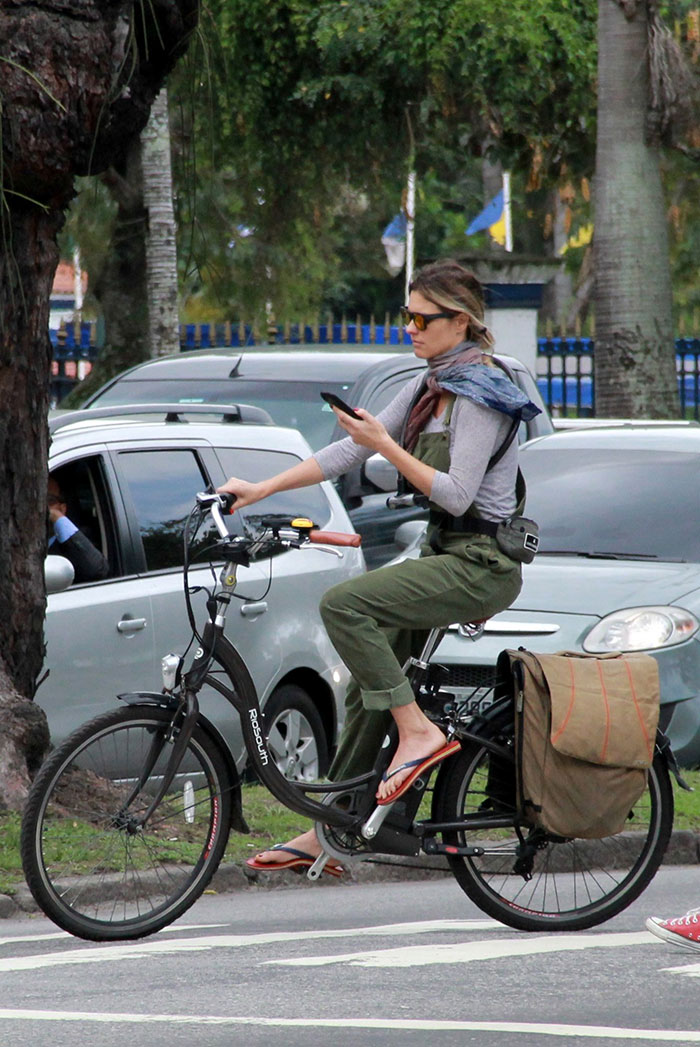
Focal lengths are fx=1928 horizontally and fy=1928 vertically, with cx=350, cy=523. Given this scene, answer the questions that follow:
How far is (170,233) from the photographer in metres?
19.9

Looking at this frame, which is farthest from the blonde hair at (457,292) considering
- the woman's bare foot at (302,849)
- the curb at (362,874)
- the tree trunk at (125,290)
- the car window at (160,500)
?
the tree trunk at (125,290)

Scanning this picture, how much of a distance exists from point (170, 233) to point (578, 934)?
15.0 m

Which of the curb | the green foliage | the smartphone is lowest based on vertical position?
the curb

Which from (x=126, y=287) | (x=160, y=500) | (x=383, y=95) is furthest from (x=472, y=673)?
(x=383, y=95)

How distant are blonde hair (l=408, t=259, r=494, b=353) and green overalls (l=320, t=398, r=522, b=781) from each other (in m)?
0.26

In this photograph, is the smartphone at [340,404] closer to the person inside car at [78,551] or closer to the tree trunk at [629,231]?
the person inside car at [78,551]

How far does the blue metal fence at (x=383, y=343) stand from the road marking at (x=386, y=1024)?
1734cm

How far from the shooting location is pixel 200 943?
5.61 metres

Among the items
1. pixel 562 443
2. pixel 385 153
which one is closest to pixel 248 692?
pixel 562 443

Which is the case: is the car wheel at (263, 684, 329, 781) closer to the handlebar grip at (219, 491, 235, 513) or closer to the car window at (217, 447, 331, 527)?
the car window at (217, 447, 331, 527)

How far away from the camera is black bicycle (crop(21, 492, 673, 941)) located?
529cm

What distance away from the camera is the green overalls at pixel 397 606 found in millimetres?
5383

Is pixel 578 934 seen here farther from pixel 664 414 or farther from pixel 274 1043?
pixel 664 414

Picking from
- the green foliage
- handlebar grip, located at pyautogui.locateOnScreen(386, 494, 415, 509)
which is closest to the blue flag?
the green foliage
